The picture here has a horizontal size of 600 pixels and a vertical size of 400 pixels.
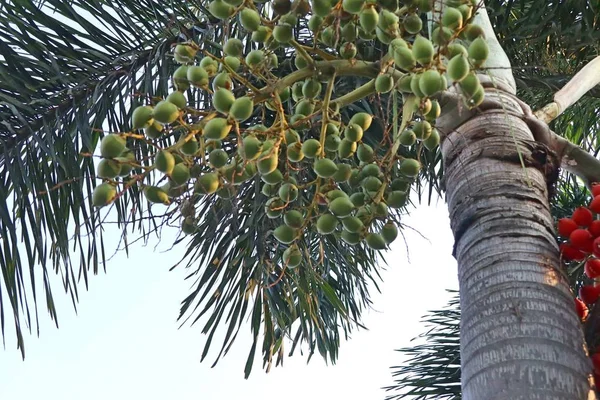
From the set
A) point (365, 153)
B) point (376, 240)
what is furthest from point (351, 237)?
point (365, 153)

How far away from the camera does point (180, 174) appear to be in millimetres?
1233

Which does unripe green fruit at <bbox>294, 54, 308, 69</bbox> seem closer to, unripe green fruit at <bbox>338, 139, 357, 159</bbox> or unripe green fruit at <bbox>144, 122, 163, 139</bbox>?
unripe green fruit at <bbox>338, 139, 357, 159</bbox>

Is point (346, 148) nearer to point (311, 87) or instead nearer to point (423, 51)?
point (311, 87)

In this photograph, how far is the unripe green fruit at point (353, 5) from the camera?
1.22 meters

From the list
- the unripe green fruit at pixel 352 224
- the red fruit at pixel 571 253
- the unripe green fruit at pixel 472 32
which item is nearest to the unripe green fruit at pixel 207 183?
Answer: the unripe green fruit at pixel 352 224

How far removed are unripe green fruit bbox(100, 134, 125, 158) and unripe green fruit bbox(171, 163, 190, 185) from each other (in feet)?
0.29

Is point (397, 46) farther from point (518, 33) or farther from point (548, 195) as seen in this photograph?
point (518, 33)

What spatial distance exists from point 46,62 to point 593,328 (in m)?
1.89

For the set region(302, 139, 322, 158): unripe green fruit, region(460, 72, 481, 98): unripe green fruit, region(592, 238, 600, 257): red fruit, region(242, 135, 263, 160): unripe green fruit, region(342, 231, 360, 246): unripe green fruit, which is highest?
region(302, 139, 322, 158): unripe green fruit

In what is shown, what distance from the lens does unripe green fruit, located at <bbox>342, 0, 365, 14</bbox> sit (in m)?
1.22

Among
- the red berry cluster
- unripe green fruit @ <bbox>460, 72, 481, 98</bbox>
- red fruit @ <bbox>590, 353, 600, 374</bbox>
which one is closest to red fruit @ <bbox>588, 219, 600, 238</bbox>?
the red berry cluster

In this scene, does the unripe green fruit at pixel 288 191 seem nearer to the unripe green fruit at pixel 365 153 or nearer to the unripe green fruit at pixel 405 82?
the unripe green fruit at pixel 365 153

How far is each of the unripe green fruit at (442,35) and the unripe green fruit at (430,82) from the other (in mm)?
65

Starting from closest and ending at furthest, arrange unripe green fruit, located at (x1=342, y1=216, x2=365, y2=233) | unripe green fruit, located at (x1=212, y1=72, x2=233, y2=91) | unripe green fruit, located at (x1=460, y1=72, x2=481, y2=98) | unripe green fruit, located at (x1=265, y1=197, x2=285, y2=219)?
unripe green fruit, located at (x1=460, y1=72, x2=481, y2=98) < unripe green fruit, located at (x1=212, y1=72, x2=233, y2=91) < unripe green fruit, located at (x1=342, y1=216, x2=365, y2=233) < unripe green fruit, located at (x1=265, y1=197, x2=285, y2=219)
